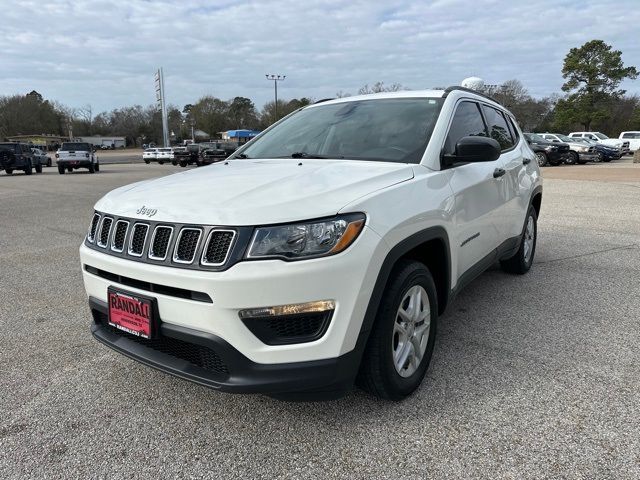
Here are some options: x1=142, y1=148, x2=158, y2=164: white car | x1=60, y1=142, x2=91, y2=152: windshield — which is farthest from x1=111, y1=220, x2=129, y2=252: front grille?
x1=142, y1=148, x2=158, y2=164: white car

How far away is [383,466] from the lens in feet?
7.29

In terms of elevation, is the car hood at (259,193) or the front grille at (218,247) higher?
the car hood at (259,193)

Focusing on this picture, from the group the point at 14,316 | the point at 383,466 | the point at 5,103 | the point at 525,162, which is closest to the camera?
the point at 383,466

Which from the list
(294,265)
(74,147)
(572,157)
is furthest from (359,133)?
(572,157)

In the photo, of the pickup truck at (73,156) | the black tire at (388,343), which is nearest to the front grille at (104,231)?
the black tire at (388,343)

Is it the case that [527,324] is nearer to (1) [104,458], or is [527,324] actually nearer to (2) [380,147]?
(2) [380,147]

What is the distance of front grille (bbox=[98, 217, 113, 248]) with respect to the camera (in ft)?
8.75

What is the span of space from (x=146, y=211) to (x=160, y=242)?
0.74 feet

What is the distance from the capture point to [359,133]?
138 inches

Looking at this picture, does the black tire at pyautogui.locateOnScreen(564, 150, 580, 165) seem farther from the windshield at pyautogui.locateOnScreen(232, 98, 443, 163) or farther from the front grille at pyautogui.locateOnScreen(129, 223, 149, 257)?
the front grille at pyautogui.locateOnScreen(129, 223, 149, 257)

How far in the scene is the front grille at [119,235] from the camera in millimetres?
2539

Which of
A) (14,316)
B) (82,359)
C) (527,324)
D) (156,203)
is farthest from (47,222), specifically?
(527,324)

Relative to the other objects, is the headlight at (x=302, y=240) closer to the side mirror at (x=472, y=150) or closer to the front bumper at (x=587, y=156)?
the side mirror at (x=472, y=150)

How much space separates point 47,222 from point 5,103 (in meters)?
106
